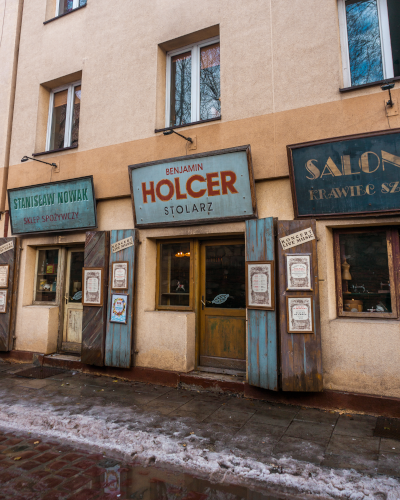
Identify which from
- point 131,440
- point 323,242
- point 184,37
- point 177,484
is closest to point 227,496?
point 177,484

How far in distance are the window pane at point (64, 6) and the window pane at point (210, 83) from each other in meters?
4.11

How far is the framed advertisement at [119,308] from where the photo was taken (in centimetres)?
584

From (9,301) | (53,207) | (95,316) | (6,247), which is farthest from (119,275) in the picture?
Result: (6,247)

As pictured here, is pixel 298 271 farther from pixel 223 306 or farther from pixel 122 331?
pixel 122 331

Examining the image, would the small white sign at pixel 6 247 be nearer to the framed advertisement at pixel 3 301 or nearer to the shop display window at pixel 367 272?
the framed advertisement at pixel 3 301

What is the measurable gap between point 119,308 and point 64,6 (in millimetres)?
7299

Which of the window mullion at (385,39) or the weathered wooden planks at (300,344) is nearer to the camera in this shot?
the weathered wooden planks at (300,344)

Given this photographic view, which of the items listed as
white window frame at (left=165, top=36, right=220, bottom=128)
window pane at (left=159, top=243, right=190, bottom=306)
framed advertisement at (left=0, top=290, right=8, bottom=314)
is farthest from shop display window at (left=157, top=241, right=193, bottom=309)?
framed advertisement at (left=0, top=290, right=8, bottom=314)

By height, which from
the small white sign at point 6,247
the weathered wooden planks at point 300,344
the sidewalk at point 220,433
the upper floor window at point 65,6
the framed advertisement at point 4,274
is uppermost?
the upper floor window at point 65,6

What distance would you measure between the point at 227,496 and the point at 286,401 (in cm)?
217

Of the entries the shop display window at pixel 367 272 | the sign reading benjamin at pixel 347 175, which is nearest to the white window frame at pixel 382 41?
the sign reading benjamin at pixel 347 175

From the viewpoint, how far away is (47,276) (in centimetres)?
755

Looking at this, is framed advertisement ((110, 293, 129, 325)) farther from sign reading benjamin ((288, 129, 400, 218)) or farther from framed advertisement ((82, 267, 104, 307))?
sign reading benjamin ((288, 129, 400, 218))

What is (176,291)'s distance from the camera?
604cm
